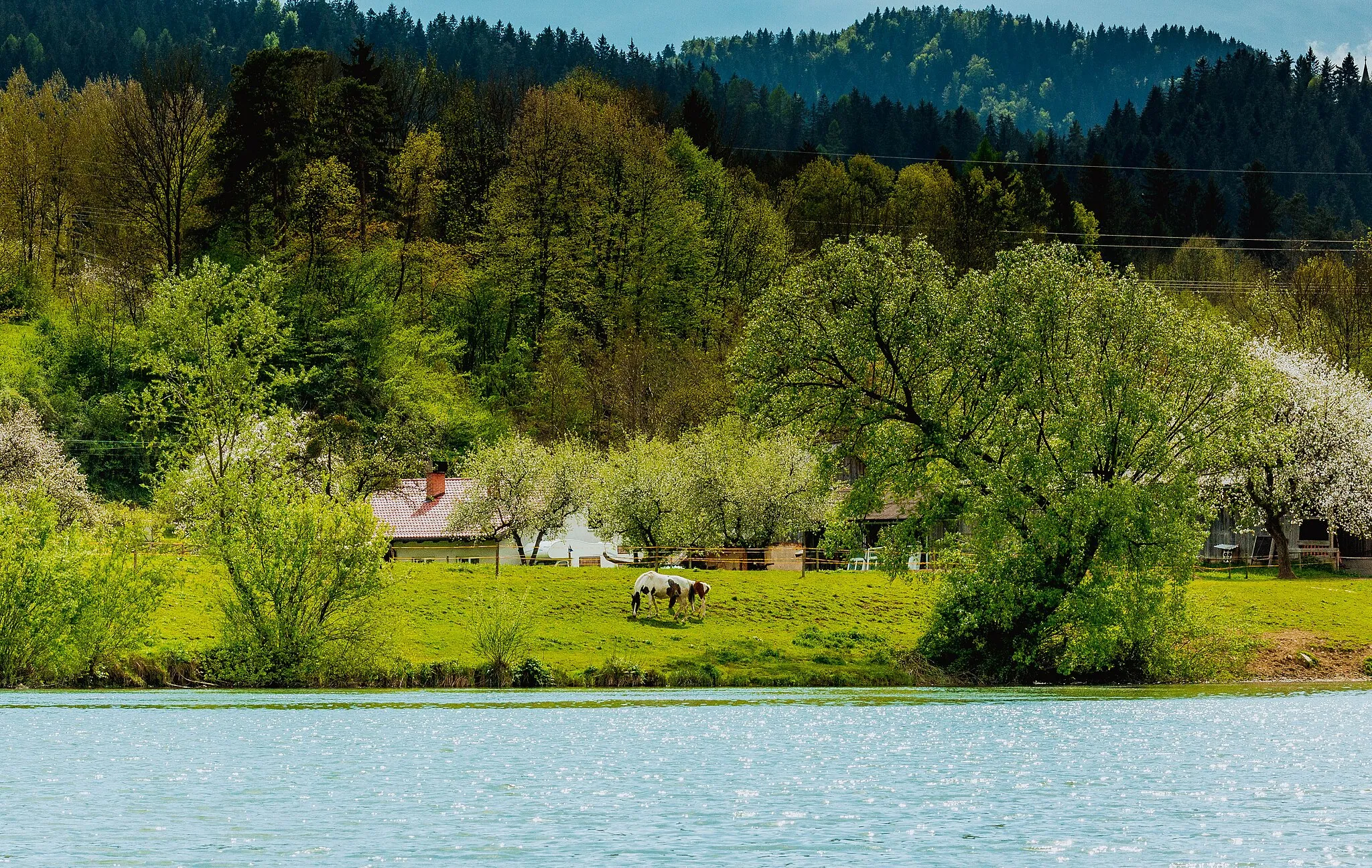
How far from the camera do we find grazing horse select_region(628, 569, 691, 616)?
59.5 metres

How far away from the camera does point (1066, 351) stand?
47312 mm

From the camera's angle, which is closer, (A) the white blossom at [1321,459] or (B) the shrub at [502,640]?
(B) the shrub at [502,640]

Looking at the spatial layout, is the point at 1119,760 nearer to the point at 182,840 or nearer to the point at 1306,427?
the point at 182,840

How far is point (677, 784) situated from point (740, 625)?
35774 mm

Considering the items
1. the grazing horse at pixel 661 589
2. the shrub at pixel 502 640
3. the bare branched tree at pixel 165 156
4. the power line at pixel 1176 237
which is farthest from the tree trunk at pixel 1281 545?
the bare branched tree at pixel 165 156

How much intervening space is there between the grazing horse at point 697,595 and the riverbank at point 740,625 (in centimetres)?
55

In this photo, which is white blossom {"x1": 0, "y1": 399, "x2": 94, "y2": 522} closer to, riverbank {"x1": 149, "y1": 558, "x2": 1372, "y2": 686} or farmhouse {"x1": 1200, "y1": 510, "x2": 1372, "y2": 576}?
riverbank {"x1": 149, "y1": 558, "x2": 1372, "y2": 686}

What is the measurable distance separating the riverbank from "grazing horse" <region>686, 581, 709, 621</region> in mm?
546

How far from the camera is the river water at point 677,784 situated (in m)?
17.8

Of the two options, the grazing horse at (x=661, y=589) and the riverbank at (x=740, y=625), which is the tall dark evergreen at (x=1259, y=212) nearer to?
the riverbank at (x=740, y=625)

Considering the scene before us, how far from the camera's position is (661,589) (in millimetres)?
59781

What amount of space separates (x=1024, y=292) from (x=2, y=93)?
99.5 m

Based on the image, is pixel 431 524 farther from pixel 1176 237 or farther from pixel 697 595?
pixel 1176 237

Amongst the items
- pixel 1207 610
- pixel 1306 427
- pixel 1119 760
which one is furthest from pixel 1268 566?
pixel 1119 760
